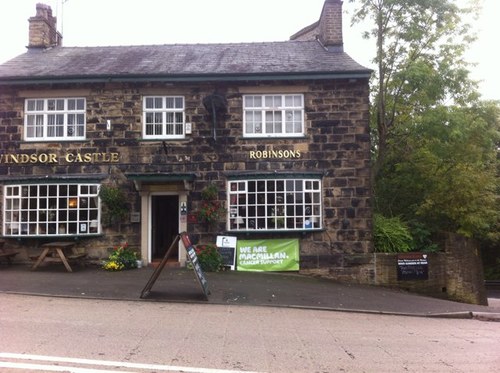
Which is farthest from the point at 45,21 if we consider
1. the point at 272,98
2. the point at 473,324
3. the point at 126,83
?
the point at 473,324

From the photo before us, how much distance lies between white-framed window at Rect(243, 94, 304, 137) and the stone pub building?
0.03 m

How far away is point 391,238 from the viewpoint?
1312 centimetres

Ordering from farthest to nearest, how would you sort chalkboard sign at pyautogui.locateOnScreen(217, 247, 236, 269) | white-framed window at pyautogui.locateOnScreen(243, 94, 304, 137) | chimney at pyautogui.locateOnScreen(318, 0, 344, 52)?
chimney at pyautogui.locateOnScreen(318, 0, 344, 52), white-framed window at pyautogui.locateOnScreen(243, 94, 304, 137), chalkboard sign at pyautogui.locateOnScreen(217, 247, 236, 269)

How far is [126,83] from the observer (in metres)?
13.2

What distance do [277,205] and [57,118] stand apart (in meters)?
7.30

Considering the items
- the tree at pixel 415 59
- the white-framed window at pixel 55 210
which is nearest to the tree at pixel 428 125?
the tree at pixel 415 59

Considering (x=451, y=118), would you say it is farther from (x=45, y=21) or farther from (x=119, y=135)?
(x=45, y=21)

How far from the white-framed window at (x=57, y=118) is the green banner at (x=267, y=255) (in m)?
6.14

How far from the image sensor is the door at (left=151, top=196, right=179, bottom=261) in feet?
46.0

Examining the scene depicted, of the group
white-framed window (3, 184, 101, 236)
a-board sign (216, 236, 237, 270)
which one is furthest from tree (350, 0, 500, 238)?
white-framed window (3, 184, 101, 236)

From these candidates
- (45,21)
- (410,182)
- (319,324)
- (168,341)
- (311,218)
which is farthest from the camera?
(410,182)

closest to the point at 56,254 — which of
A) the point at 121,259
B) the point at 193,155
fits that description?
the point at 121,259

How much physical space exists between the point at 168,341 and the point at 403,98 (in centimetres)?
1423

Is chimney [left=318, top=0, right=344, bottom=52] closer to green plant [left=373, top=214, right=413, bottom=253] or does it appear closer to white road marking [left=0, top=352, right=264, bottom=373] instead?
green plant [left=373, top=214, right=413, bottom=253]
